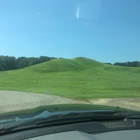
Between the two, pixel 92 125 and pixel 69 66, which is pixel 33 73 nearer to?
pixel 69 66

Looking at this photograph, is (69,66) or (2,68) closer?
(2,68)

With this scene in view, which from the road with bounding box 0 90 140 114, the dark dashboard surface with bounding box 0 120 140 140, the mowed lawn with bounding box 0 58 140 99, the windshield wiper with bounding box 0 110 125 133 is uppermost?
the mowed lawn with bounding box 0 58 140 99

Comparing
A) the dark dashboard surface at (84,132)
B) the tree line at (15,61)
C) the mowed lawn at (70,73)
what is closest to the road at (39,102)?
the dark dashboard surface at (84,132)

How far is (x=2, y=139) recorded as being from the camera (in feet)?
8.97

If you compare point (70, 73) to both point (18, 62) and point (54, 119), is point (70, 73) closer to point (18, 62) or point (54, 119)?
point (18, 62)

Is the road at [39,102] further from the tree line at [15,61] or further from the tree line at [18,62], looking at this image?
the tree line at [15,61]

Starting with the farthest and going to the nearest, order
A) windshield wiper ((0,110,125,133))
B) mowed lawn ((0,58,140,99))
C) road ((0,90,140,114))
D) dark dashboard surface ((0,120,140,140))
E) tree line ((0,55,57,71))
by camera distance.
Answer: mowed lawn ((0,58,140,99)) < tree line ((0,55,57,71)) < road ((0,90,140,114)) < windshield wiper ((0,110,125,133)) < dark dashboard surface ((0,120,140,140))

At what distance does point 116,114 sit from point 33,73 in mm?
29275

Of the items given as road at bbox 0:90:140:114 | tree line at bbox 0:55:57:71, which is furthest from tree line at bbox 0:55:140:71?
road at bbox 0:90:140:114

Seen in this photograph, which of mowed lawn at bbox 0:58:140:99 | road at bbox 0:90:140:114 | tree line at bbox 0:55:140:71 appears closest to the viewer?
road at bbox 0:90:140:114

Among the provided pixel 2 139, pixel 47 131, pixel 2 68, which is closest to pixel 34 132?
pixel 47 131

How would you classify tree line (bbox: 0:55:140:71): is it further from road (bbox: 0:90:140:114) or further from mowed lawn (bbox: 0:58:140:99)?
road (bbox: 0:90:140:114)

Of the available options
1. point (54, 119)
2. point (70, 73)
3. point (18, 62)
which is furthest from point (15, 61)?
point (54, 119)

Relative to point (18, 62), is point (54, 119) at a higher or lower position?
lower
